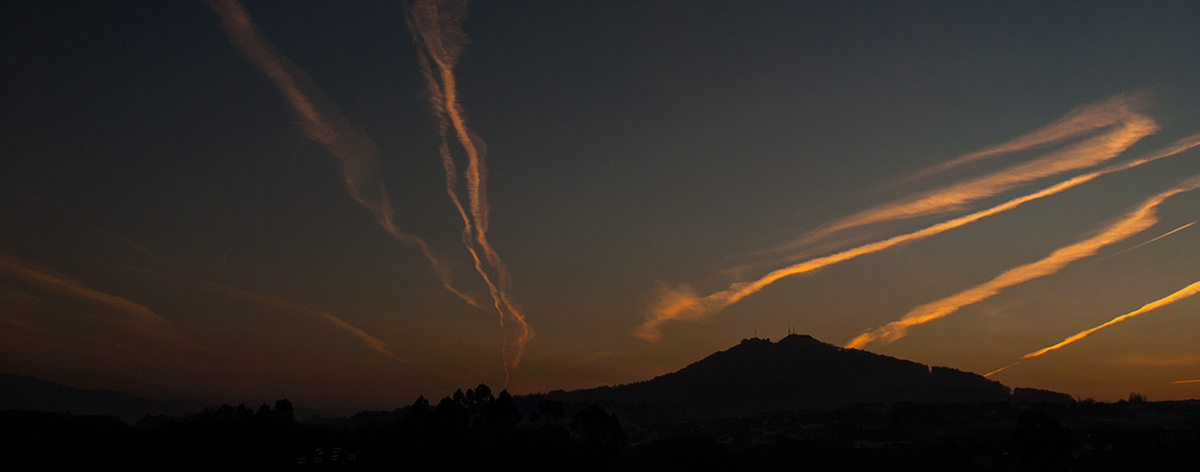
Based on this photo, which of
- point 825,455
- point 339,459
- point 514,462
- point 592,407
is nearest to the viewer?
point 339,459

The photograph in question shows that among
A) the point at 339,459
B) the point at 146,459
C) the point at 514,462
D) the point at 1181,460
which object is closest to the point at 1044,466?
the point at 1181,460

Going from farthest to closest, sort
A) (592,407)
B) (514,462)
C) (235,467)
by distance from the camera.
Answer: (592,407)
(514,462)
(235,467)

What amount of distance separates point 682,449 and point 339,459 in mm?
80458

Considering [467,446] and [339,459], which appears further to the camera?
[467,446]

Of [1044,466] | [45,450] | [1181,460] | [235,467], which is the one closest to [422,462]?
[235,467]

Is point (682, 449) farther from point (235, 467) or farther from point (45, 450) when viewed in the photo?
point (45, 450)

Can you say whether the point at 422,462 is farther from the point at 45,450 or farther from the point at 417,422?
the point at 45,450

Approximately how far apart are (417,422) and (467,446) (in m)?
24.1

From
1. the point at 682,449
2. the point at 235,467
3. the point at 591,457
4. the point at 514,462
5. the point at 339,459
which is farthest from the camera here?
the point at 682,449

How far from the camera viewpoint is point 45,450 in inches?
3728

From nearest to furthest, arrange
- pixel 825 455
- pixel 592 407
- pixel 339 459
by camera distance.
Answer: pixel 339 459 → pixel 592 407 → pixel 825 455

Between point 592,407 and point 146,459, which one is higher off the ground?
point 592,407

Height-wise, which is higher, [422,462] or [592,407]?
[592,407]

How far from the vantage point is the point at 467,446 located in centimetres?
13088
